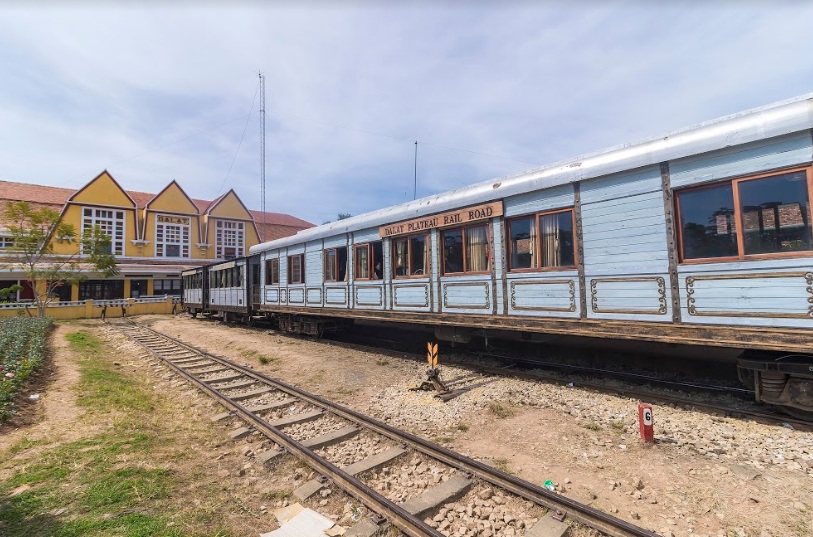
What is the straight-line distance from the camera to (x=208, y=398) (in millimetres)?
7430

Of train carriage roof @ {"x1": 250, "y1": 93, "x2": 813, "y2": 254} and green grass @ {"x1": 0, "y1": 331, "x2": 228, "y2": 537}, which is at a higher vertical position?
train carriage roof @ {"x1": 250, "y1": 93, "x2": 813, "y2": 254}

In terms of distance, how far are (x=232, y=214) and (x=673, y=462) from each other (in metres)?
44.5

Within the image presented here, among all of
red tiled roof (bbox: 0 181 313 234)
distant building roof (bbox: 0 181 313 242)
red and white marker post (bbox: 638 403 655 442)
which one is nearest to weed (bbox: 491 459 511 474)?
red and white marker post (bbox: 638 403 655 442)

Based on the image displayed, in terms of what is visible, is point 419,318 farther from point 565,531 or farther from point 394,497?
point 565,531

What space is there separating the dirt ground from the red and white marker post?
0.10 meters

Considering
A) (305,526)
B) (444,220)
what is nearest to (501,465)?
(305,526)

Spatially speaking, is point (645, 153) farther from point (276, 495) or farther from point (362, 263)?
point (362, 263)

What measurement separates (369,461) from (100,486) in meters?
2.71

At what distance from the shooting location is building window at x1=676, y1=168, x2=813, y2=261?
4652 millimetres

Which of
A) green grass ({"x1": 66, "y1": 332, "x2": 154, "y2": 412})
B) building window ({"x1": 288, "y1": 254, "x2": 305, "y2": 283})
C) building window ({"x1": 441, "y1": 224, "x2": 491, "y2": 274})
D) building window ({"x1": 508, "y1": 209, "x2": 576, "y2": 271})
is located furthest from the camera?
building window ({"x1": 288, "y1": 254, "x2": 305, "y2": 283})

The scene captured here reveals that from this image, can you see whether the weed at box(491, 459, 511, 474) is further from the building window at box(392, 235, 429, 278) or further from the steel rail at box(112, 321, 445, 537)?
the building window at box(392, 235, 429, 278)

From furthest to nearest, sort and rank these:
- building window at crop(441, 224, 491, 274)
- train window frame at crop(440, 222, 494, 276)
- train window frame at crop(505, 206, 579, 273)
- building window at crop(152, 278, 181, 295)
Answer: building window at crop(152, 278, 181, 295), building window at crop(441, 224, 491, 274), train window frame at crop(440, 222, 494, 276), train window frame at crop(505, 206, 579, 273)

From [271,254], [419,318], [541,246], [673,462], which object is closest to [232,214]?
[271,254]

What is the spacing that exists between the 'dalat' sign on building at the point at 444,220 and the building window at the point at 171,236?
35186 millimetres
